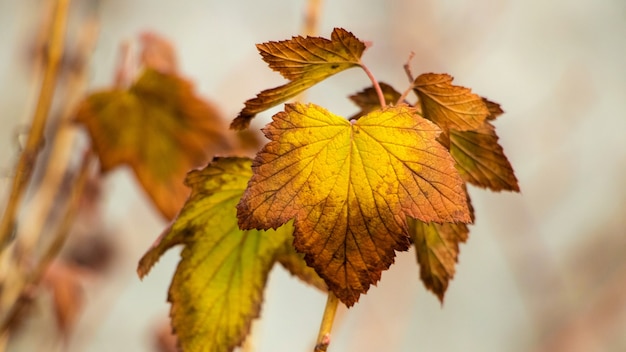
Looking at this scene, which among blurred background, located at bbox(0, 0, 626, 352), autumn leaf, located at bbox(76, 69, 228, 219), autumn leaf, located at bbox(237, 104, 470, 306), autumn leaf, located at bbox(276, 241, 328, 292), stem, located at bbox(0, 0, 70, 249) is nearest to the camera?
autumn leaf, located at bbox(237, 104, 470, 306)

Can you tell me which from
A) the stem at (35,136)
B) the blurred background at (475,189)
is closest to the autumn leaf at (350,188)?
the stem at (35,136)

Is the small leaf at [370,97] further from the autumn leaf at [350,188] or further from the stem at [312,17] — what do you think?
the stem at [312,17]

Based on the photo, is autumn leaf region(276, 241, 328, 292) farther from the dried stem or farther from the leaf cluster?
the dried stem

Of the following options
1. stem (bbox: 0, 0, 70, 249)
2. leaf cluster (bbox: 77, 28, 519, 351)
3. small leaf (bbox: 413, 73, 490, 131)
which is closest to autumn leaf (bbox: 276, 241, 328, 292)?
leaf cluster (bbox: 77, 28, 519, 351)

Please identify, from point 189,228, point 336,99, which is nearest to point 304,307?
point 336,99

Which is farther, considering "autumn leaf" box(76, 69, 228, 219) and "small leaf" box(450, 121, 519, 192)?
"autumn leaf" box(76, 69, 228, 219)

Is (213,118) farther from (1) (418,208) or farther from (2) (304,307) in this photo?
(2) (304,307)
